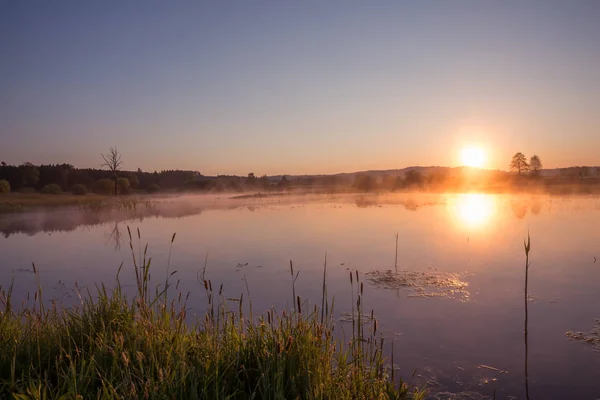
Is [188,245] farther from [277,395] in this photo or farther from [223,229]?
[277,395]

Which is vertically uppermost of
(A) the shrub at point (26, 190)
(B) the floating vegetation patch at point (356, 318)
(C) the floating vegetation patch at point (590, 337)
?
(A) the shrub at point (26, 190)

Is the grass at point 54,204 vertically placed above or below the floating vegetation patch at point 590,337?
above

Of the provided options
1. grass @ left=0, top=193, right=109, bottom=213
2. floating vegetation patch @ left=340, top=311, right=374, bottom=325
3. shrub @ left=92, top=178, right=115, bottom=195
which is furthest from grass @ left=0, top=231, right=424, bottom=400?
shrub @ left=92, top=178, right=115, bottom=195

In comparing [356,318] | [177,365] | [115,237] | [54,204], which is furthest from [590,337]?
[54,204]

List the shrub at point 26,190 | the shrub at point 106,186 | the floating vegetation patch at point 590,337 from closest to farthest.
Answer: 1. the floating vegetation patch at point 590,337
2. the shrub at point 26,190
3. the shrub at point 106,186

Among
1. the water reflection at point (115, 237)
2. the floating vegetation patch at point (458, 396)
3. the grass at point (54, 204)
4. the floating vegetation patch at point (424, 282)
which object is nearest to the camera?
the floating vegetation patch at point (458, 396)

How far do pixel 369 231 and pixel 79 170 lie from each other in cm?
7634

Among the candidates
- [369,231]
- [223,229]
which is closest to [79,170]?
[223,229]

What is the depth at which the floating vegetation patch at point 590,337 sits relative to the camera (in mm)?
6480

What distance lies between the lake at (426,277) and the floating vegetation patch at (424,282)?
5 centimetres

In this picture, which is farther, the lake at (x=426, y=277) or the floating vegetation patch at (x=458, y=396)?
the lake at (x=426, y=277)

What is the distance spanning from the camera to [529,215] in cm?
2583

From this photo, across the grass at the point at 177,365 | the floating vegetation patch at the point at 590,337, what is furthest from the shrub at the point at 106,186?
the floating vegetation patch at the point at 590,337

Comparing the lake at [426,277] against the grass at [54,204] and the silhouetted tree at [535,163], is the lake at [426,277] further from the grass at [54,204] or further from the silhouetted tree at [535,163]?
the silhouetted tree at [535,163]
